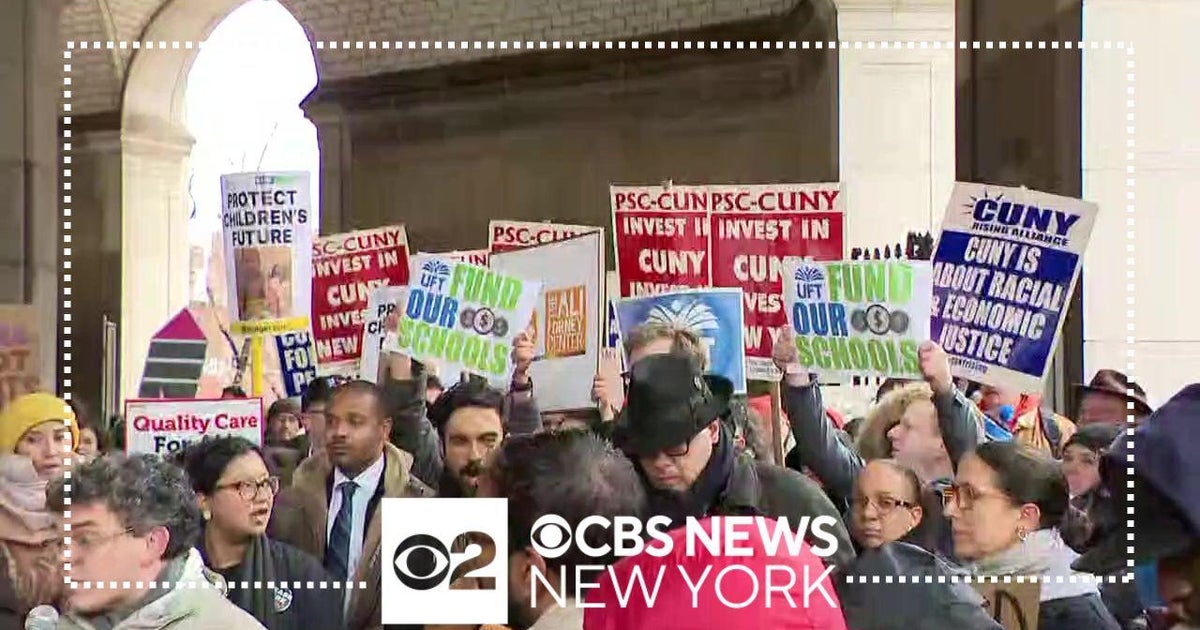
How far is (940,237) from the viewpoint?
9.97 ft

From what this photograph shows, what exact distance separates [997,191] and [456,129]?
63.0 inches

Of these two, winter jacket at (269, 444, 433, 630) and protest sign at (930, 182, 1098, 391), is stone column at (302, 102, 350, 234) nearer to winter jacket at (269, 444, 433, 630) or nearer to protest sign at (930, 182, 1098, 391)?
winter jacket at (269, 444, 433, 630)

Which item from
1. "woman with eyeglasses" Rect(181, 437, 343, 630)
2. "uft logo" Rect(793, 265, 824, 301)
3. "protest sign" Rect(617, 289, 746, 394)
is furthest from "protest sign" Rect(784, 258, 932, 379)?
"woman with eyeglasses" Rect(181, 437, 343, 630)

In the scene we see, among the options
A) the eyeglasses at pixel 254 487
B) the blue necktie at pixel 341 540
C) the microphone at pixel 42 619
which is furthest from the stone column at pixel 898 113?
the microphone at pixel 42 619

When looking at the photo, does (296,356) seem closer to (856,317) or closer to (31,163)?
(31,163)

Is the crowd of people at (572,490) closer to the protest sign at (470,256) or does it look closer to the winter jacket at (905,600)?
the winter jacket at (905,600)

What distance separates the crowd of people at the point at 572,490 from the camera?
2.84m

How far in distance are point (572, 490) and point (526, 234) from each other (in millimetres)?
615

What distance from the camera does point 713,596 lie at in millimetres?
2008

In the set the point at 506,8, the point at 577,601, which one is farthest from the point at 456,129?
the point at 577,601

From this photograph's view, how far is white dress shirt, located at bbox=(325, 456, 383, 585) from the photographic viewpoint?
3.00 metres

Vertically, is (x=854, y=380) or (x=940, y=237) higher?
(x=940, y=237)

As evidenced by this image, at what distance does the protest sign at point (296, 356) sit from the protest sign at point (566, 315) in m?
0.37

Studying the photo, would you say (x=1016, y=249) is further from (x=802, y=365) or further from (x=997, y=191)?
(x=802, y=365)
